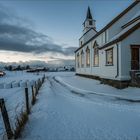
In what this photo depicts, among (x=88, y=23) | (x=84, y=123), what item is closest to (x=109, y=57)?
(x=84, y=123)

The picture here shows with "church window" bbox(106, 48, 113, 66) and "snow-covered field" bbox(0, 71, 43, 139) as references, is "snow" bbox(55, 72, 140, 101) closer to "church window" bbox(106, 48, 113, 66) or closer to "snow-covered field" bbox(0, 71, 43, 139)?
"church window" bbox(106, 48, 113, 66)

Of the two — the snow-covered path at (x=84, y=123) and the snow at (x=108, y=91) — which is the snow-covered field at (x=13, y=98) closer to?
the snow-covered path at (x=84, y=123)

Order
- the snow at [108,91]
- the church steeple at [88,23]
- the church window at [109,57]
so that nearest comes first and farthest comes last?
1. the snow at [108,91]
2. the church window at [109,57]
3. the church steeple at [88,23]

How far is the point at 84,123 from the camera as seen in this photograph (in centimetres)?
641

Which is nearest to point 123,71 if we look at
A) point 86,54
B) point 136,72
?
point 136,72

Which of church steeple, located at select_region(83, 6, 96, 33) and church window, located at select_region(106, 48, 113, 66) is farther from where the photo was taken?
church steeple, located at select_region(83, 6, 96, 33)

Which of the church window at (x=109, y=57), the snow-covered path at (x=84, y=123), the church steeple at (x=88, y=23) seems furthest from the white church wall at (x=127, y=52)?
the church steeple at (x=88, y=23)

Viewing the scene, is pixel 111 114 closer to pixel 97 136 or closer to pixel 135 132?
pixel 135 132

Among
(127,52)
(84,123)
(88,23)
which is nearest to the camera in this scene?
(84,123)

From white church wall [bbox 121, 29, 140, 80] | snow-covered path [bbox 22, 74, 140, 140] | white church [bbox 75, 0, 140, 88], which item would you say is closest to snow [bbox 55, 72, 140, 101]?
white church [bbox 75, 0, 140, 88]

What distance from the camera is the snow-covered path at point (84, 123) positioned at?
17.7 ft

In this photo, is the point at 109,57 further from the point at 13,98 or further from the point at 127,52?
the point at 13,98

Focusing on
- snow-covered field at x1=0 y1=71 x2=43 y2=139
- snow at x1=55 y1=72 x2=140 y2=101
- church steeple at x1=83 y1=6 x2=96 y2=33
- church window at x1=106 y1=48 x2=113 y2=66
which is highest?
church steeple at x1=83 y1=6 x2=96 y2=33

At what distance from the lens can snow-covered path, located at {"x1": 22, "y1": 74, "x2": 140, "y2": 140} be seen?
539 centimetres
